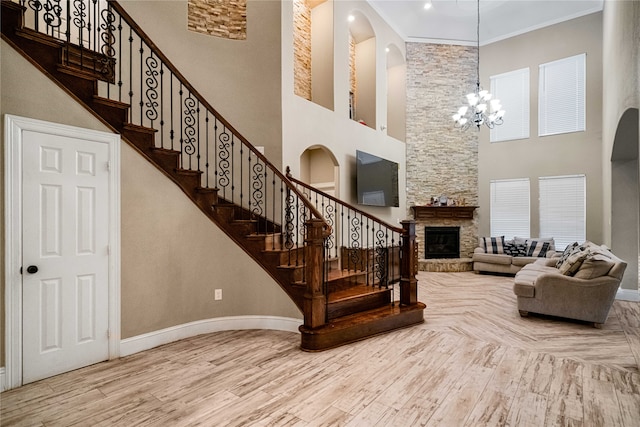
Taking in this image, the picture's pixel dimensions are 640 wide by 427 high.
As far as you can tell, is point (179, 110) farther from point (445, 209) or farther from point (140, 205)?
point (445, 209)

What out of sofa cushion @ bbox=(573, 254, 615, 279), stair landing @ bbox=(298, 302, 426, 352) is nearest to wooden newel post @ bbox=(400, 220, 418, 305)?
stair landing @ bbox=(298, 302, 426, 352)

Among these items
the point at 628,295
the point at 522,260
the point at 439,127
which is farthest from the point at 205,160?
the point at 628,295

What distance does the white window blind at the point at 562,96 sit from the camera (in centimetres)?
766

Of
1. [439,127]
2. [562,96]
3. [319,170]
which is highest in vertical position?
[562,96]

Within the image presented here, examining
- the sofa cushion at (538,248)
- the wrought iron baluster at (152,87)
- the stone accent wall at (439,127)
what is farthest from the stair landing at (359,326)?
the stone accent wall at (439,127)

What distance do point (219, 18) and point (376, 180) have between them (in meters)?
4.09

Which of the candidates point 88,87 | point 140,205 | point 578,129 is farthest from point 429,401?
point 578,129

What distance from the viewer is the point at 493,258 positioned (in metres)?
7.76

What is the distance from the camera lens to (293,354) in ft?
10.9

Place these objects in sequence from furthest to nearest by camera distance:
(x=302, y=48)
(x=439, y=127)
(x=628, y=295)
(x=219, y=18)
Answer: (x=439, y=127) < (x=302, y=48) < (x=628, y=295) < (x=219, y=18)

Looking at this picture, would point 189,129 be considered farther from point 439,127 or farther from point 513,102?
point 513,102

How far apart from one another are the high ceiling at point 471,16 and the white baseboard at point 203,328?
7013mm

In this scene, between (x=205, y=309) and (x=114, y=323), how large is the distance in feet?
3.25

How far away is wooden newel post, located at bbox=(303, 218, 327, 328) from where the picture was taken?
3441 millimetres
